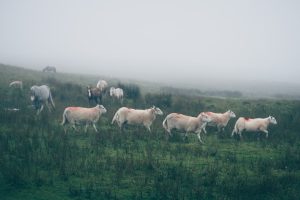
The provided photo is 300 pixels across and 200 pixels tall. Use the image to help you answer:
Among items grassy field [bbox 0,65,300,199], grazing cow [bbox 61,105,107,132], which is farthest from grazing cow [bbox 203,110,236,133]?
grazing cow [bbox 61,105,107,132]

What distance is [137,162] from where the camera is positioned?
44.0 ft

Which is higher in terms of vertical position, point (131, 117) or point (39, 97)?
point (39, 97)

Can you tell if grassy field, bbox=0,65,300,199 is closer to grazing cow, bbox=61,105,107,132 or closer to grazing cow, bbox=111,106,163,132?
grazing cow, bbox=111,106,163,132

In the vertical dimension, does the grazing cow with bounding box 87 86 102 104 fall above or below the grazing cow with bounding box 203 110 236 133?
above

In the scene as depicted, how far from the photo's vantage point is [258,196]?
37.4ft

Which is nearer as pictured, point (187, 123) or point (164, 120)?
point (187, 123)

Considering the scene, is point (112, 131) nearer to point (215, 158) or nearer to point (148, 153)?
point (148, 153)

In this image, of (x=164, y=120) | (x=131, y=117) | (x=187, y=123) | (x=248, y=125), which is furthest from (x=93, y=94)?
(x=248, y=125)

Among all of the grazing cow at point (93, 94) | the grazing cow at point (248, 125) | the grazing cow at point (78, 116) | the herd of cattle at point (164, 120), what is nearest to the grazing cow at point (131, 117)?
the herd of cattle at point (164, 120)

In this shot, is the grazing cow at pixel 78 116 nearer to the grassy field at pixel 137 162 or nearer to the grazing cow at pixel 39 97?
the grassy field at pixel 137 162

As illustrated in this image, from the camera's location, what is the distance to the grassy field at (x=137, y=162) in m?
11.3

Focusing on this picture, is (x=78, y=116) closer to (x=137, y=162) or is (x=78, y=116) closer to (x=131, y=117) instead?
(x=131, y=117)

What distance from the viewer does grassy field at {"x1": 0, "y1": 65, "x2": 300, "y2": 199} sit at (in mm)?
11273

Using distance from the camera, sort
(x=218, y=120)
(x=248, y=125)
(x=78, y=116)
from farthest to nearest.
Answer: (x=218, y=120) → (x=248, y=125) → (x=78, y=116)
